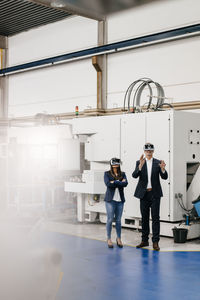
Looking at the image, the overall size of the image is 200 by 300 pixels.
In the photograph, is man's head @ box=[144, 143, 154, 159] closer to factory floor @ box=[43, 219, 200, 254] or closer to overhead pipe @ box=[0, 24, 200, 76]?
factory floor @ box=[43, 219, 200, 254]

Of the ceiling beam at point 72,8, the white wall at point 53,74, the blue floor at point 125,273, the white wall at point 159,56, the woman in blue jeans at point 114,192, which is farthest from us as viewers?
the white wall at point 53,74

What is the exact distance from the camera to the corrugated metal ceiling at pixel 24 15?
37.2ft

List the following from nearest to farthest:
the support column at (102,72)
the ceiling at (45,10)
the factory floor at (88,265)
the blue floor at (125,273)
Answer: the factory floor at (88,265)
the blue floor at (125,273)
the ceiling at (45,10)
the support column at (102,72)

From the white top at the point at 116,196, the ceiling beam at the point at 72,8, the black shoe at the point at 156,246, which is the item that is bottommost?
the black shoe at the point at 156,246

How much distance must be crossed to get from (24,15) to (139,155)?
6574mm

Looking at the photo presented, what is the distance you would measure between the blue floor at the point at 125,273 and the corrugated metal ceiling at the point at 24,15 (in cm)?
711

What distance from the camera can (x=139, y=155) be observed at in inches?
314

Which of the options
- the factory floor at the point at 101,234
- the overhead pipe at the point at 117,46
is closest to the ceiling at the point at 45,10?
the overhead pipe at the point at 117,46

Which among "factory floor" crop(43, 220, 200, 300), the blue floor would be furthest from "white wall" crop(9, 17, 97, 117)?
the blue floor

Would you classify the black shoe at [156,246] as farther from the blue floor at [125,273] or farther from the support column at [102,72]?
the support column at [102,72]

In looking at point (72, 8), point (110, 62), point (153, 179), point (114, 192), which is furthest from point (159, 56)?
point (114, 192)

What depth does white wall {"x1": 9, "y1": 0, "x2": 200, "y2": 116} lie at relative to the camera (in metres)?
9.25

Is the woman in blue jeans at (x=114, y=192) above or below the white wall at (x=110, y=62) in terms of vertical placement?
below

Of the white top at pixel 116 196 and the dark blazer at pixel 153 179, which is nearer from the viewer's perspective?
the dark blazer at pixel 153 179
